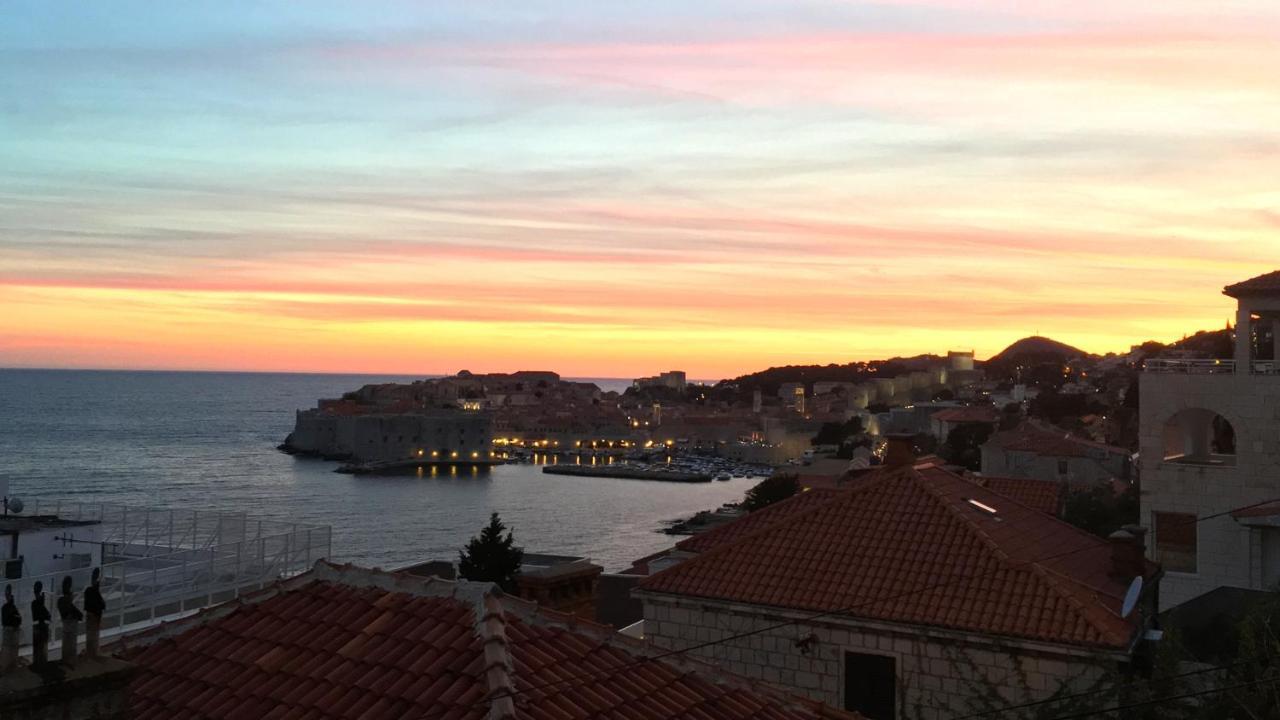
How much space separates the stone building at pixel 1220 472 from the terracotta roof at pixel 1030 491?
3.45 feet

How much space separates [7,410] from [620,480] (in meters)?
83.0

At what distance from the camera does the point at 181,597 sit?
7.30 meters

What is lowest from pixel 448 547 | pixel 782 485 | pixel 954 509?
pixel 448 547

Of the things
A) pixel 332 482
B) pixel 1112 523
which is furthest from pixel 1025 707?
pixel 332 482

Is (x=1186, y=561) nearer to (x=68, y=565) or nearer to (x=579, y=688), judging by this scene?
(x=579, y=688)

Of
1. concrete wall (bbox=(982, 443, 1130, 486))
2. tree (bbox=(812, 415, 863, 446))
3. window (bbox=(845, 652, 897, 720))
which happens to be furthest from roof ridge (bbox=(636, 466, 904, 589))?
tree (bbox=(812, 415, 863, 446))

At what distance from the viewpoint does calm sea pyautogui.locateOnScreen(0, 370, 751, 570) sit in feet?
162

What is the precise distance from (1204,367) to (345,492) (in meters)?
62.4

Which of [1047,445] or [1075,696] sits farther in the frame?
[1047,445]

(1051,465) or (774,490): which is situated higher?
(1051,465)

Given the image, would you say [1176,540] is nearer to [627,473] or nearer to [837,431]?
[627,473]

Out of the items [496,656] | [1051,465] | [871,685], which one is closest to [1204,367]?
[871,685]

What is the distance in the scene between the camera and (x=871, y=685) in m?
7.24

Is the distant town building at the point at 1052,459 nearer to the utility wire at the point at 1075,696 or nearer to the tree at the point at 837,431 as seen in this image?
the utility wire at the point at 1075,696
